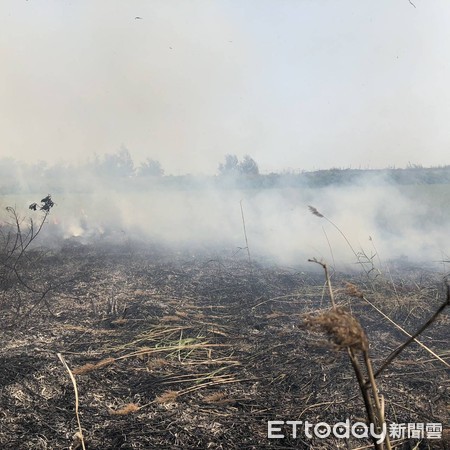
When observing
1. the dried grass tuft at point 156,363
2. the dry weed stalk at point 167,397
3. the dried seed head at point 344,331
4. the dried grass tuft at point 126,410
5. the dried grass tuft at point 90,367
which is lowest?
the dried grass tuft at point 126,410

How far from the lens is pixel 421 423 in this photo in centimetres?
292

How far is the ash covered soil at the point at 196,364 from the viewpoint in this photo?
9.33 feet

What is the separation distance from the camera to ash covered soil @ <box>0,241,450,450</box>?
9.33ft

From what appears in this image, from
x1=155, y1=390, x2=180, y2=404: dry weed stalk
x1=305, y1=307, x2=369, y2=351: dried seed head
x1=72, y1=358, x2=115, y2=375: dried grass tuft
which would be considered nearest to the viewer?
x1=305, y1=307, x2=369, y2=351: dried seed head

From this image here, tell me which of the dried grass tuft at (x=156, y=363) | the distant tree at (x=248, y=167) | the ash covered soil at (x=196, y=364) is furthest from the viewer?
the distant tree at (x=248, y=167)

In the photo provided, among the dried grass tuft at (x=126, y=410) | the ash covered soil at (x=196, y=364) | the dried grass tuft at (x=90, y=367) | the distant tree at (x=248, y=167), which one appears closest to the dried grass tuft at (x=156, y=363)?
the ash covered soil at (x=196, y=364)

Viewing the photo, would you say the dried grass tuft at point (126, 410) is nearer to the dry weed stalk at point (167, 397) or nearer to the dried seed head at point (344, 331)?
the dry weed stalk at point (167, 397)

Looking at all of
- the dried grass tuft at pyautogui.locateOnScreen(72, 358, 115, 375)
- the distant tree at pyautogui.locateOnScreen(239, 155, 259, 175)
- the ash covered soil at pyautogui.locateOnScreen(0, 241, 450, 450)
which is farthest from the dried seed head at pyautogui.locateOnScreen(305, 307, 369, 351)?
the distant tree at pyautogui.locateOnScreen(239, 155, 259, 175)

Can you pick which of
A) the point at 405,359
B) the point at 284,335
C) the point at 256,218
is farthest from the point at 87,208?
the point at 405,359

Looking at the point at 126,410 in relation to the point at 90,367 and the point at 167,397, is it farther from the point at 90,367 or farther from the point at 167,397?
the point at 90,367

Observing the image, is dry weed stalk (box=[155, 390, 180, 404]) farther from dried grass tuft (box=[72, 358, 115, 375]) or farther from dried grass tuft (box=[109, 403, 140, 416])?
dried grass tuft (box=[72, 358, 115, 375])

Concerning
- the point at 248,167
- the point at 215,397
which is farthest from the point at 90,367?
the point at 248,167

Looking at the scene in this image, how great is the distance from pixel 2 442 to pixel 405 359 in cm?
392

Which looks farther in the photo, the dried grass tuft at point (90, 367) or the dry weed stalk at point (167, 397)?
the dried grass tuft at point (90, 367)
